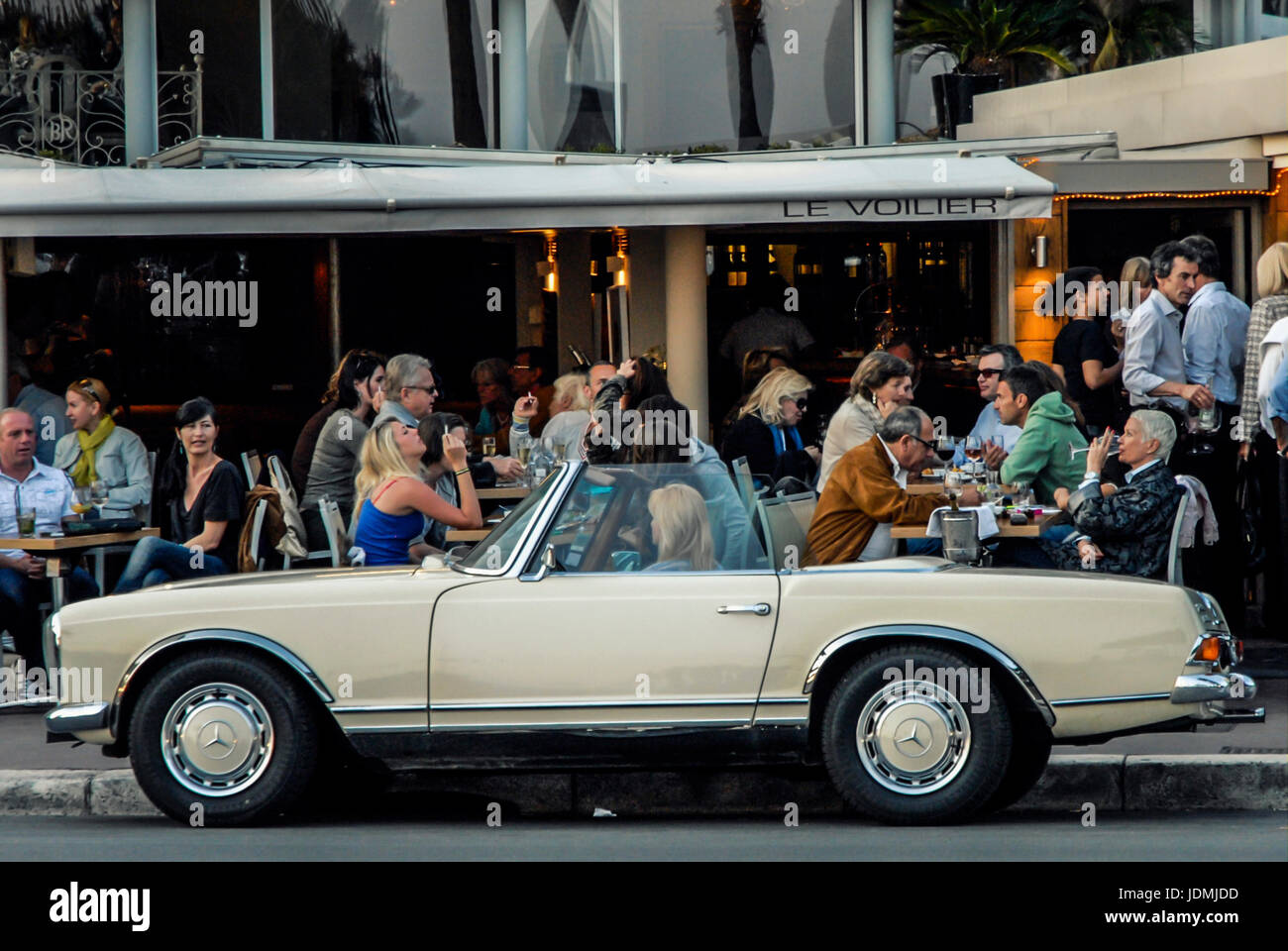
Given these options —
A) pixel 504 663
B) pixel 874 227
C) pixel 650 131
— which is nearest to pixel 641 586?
pixel 504 663

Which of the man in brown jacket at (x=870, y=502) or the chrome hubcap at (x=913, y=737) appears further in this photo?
the man in brown jacket at (x=870, y=502)

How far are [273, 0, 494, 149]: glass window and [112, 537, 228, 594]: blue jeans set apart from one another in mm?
5847

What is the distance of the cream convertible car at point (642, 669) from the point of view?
6207mm

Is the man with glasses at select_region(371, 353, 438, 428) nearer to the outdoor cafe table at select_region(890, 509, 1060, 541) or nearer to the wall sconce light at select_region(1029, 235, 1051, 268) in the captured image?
the outdoor cafe table at select_region(890, 509, 1060, 541)

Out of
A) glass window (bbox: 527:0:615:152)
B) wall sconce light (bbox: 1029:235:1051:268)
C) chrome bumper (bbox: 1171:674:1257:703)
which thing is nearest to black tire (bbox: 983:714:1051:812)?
chrome bumper (bbox: 1171:674:1257:703)

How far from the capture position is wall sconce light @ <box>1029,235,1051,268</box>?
501 inches

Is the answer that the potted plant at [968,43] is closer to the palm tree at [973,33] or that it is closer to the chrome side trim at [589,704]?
the palm tree at [973,33]

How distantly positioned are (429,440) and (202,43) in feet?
21.9

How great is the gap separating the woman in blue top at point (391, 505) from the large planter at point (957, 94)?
8.03 m

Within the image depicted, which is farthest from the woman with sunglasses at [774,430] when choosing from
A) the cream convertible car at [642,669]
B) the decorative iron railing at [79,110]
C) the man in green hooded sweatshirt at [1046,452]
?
the decorative iron railing at [79,110]

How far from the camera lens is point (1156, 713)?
20.2ft

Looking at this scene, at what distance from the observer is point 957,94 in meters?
15.1

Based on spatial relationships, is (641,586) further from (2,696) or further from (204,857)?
(2,696)

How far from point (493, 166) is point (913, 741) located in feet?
20.9
